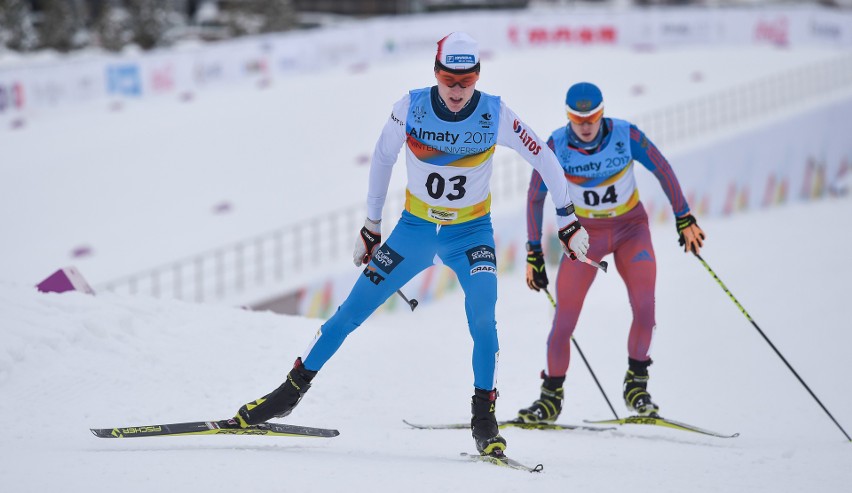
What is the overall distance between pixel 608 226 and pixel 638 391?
1.16 meters

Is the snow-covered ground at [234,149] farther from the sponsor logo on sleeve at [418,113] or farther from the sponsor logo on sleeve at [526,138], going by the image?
the sponsor logo on sleeve at [418,113]

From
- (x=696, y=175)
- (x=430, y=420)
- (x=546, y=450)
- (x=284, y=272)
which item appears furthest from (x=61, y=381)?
(x=696, y=175)

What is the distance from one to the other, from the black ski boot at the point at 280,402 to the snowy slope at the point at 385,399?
173 millimetres

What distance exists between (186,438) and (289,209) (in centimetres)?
1229

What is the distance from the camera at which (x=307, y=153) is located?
20.2 meters

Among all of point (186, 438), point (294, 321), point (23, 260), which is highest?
point (186, 438)

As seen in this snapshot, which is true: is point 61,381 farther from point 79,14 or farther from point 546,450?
point 79,14

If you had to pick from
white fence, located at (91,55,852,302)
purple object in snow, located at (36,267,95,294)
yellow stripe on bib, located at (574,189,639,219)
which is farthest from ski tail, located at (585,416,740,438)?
white fence, located at (91,55,852,302)

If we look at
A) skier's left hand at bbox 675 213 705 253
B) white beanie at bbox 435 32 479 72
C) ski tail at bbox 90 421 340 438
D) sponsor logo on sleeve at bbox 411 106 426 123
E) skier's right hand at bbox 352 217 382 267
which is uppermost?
white beanie at bbox 435 32 479 72

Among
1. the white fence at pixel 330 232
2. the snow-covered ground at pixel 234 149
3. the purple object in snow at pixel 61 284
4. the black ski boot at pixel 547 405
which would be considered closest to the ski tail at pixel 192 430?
the black ski boot at pixel 547 405

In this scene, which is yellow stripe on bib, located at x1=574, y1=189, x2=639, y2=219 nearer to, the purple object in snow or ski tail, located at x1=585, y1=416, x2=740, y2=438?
ski tail, located at x1=585, y1=416, x2=740, y2=438

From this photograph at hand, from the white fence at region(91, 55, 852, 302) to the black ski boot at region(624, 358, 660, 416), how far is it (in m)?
6.01

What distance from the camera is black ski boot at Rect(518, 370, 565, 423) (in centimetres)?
661

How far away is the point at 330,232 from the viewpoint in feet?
51.2
